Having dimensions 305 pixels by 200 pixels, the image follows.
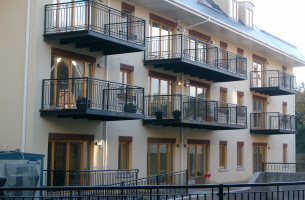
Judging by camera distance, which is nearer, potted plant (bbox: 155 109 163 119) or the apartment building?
the apartment building

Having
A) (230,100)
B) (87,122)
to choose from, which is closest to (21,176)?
(87,122)

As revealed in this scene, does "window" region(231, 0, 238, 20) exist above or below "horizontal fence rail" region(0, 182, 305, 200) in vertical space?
above

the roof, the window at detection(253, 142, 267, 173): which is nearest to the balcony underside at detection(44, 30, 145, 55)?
the roof

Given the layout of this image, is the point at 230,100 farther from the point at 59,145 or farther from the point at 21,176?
the point at 21,176

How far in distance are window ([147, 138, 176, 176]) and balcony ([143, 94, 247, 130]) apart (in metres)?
0.99

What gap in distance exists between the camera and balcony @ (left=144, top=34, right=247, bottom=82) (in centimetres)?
1883

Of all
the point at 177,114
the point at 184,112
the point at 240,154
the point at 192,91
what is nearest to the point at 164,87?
the point at 184,112

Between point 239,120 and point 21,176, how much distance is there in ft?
49.5

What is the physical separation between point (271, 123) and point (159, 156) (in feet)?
35.8

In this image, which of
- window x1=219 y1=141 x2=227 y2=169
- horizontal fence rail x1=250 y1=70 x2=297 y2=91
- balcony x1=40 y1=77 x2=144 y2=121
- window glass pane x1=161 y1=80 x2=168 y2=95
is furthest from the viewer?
horizontal fence rail x1=250 y1=70 x2=297 y2=91

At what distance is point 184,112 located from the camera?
19.3m

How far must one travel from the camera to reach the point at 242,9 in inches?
1144

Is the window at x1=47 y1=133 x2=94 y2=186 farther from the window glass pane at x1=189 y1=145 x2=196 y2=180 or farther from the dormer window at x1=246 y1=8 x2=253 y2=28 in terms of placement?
A: the dormer window at x1=246 y1=8 x2=253 y2=28

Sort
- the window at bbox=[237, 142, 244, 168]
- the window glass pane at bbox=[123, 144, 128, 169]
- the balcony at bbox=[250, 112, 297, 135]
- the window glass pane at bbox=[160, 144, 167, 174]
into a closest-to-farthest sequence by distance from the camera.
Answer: the window glass pane at bbox=[123, 144, 128, 169] → the window glass pane at bbox=[160, 144, 167, 174] → the window at bbox=[237, 142, 244, 168] → the balcony at bbox=[250, 112, 297, 135]
